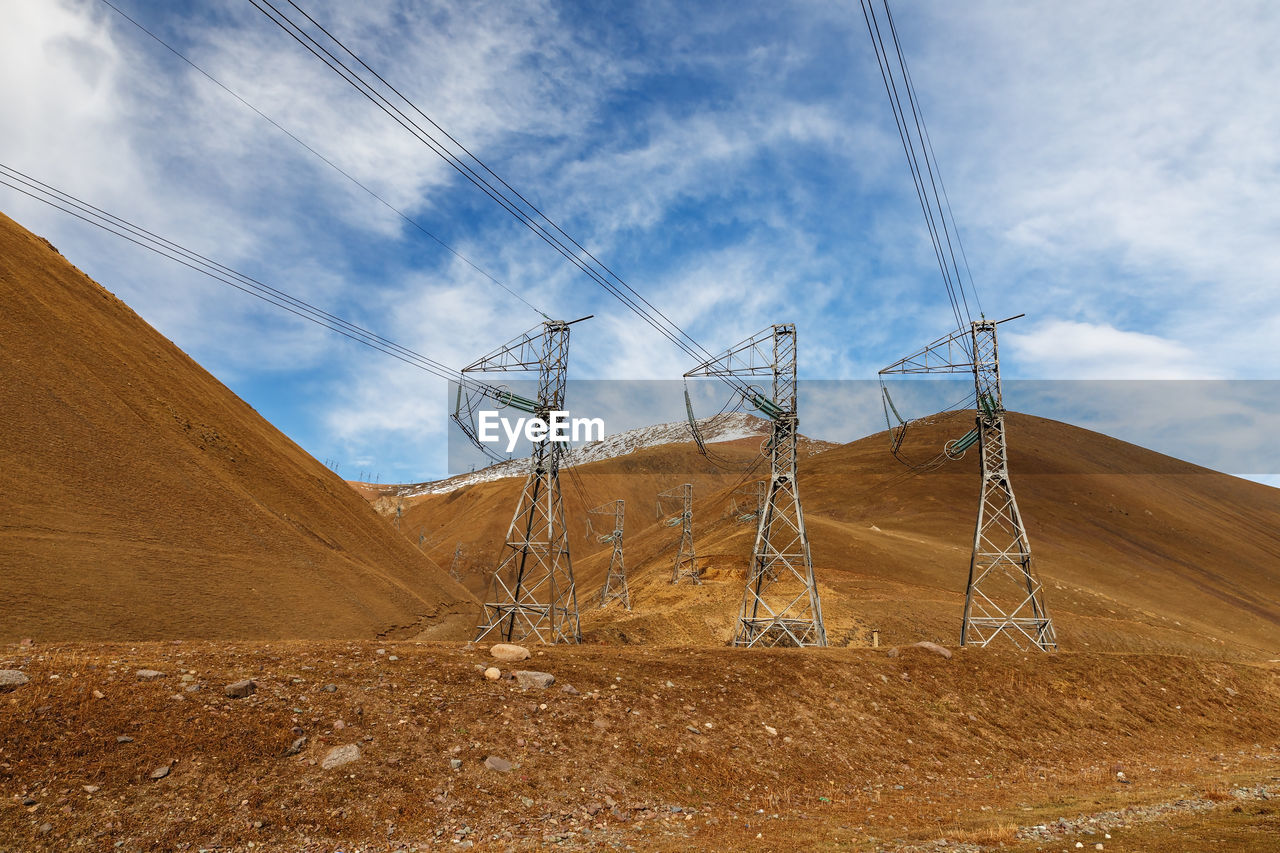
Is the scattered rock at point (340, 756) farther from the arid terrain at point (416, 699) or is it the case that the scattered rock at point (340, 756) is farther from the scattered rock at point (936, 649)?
the scattered rock at point (936, 649)

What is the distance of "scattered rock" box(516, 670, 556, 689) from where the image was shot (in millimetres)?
13781

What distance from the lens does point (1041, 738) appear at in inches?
669

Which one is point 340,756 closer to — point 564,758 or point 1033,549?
point 564,758

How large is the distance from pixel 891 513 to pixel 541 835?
2865 inches

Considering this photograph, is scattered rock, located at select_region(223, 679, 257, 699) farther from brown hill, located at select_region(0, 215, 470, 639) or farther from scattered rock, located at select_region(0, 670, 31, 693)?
brown hill, located at select_region(0, 215, 470, 639)

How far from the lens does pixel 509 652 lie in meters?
15.2

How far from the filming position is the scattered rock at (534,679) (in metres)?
13.8

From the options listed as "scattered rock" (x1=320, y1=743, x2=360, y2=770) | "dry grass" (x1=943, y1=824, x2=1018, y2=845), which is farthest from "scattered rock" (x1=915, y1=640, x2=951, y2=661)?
"scattered rock" (x1=320, y1=743, x2=360, y2=770)

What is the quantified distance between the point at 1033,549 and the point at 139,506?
227 ft

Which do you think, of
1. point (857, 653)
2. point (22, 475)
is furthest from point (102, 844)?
point (22, 475)

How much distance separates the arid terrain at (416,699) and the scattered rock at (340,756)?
0.15ft

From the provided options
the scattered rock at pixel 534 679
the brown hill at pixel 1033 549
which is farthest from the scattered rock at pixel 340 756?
the brown hill at pixel 1033 549

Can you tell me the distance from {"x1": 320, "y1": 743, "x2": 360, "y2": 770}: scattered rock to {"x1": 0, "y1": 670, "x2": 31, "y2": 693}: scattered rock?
4.64m

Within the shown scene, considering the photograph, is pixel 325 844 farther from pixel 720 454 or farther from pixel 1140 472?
pixel 720 454
